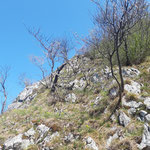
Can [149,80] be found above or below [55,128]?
above

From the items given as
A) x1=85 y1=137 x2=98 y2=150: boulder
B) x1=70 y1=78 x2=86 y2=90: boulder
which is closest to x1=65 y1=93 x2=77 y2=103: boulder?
x1=70 y1=78 x2=86 y2=90: boulder

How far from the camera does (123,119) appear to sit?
410cm

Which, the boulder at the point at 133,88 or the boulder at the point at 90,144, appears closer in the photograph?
the boulder at the point at 90,144

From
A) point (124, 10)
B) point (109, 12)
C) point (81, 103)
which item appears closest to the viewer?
point (124, 10)

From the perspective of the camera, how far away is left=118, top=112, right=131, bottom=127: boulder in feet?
13.0

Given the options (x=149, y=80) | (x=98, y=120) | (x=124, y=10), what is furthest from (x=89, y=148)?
(x=124, y=10)

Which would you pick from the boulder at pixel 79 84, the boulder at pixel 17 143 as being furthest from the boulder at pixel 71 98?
the boulder at pixel 17 143

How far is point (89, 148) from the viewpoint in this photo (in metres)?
3.70

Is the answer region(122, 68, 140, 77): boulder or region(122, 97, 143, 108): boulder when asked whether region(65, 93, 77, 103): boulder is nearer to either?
region(122, 68, 140, 77): boulder

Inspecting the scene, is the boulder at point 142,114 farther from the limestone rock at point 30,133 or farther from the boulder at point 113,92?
the limestone rock at point 30,133

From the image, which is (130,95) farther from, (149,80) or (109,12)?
(109,12)

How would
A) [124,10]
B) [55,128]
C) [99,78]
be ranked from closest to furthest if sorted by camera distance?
1. [124,10]
2. [55,128]
3. [99,78]

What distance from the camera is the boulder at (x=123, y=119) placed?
13.0 ft

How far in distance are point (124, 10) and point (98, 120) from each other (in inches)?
176
